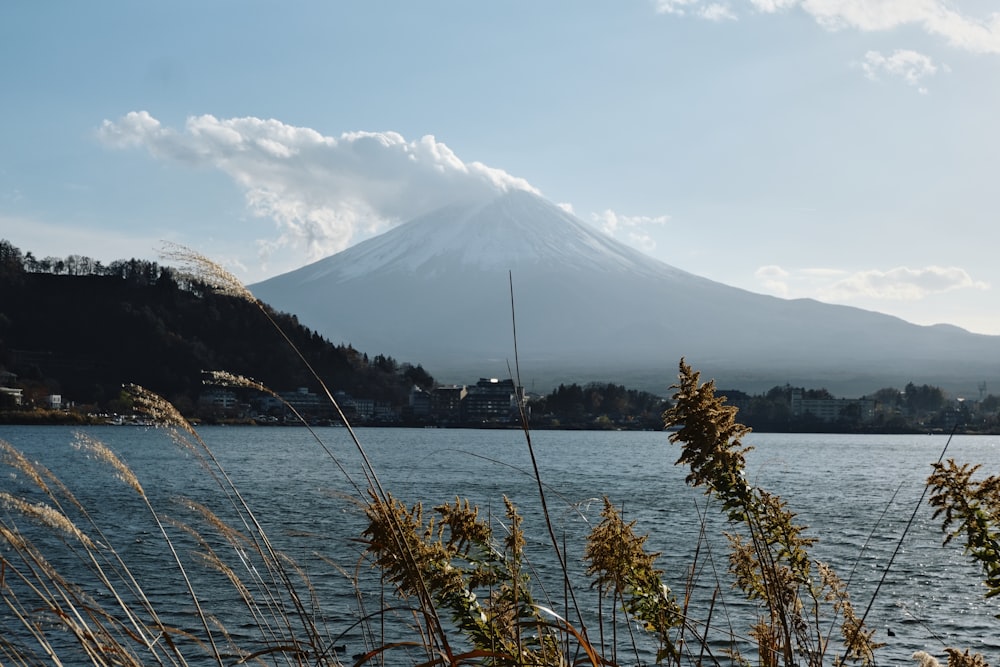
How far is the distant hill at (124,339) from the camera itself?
92125mm

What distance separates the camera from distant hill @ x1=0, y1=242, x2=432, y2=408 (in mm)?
92125

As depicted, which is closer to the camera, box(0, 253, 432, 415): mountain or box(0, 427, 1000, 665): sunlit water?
box(0, 427, 1000, 665): sunlit water

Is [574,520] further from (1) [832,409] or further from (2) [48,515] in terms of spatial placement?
(1) [832,409]

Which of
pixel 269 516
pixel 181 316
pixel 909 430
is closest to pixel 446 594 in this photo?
pixel 269 516

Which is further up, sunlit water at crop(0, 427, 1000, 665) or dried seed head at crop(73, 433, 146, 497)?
dried seed head at crop(73, 433, 146, 497)

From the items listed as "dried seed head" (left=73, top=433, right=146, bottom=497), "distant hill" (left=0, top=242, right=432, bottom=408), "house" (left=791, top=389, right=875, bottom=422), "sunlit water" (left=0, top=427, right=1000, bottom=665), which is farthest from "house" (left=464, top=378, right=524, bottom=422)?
"dried seed head" (left=73, top=433, right=146, bottom=497)

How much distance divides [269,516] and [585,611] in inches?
653

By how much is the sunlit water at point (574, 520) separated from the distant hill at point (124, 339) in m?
22.9

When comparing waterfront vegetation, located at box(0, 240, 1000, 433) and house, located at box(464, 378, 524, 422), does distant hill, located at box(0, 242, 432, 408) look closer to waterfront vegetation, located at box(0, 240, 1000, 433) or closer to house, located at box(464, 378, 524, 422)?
waterfront vegetation, located at box(0, 240, 1000, 433)

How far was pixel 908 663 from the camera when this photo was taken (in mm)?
12750

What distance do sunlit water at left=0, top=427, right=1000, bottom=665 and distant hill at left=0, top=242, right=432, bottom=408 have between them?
22869 millimetres

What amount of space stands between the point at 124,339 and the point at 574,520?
88081 millimetres

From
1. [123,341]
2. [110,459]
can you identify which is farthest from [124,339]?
[110,459]

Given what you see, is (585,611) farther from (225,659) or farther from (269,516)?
(269,516)
